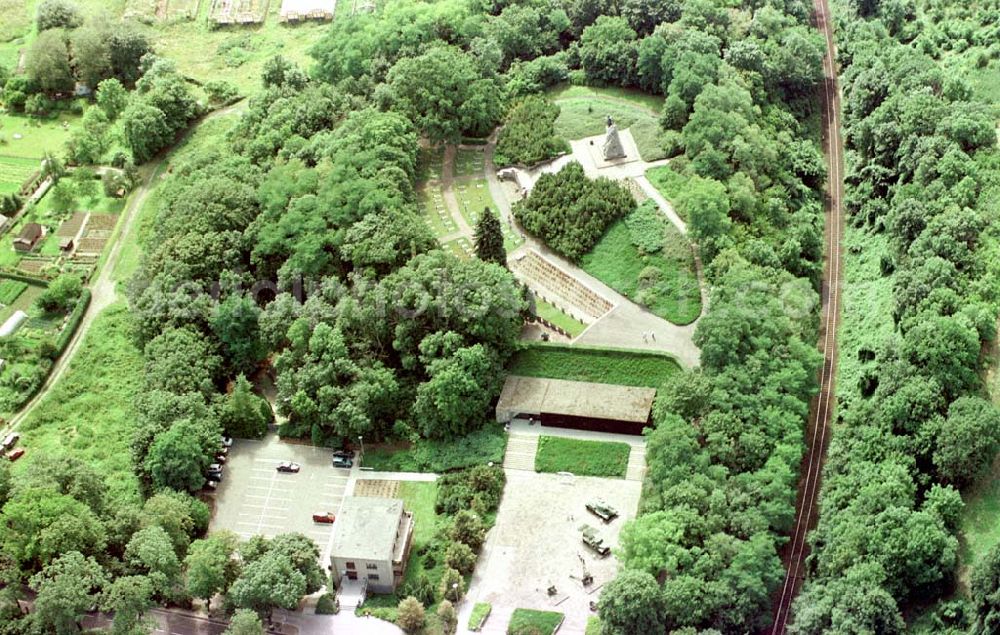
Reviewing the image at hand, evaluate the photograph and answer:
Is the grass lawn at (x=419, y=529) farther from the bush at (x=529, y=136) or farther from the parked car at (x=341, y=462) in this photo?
the bush at (x=529, y=136)

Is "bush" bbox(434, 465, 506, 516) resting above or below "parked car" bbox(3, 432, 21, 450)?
above

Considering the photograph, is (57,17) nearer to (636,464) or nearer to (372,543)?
(372,543)

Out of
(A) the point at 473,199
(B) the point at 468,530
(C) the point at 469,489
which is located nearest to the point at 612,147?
(A) the point at 473,199

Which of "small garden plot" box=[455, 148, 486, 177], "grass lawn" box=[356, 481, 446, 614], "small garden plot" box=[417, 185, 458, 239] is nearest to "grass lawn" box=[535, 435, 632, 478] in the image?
"grass lawn" box=[356, 481, 446, 614]

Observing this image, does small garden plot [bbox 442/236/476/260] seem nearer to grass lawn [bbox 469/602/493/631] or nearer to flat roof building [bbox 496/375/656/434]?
flat roof building [bbox 496/375/656/434]

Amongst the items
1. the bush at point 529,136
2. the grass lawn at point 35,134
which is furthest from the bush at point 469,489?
the grass lawn at point 35,134

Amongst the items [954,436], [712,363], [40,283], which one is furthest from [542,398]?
[40,283]
